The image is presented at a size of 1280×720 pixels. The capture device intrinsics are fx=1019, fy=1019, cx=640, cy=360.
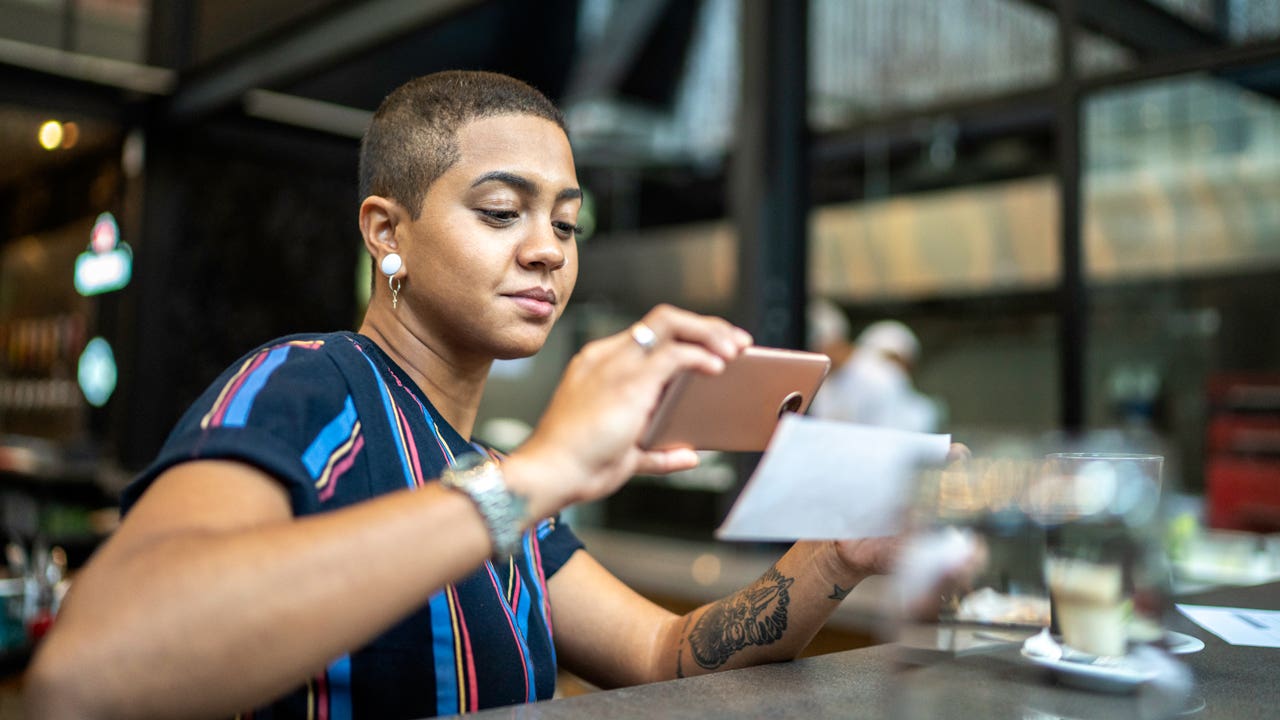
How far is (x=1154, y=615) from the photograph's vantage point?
0.77 metres

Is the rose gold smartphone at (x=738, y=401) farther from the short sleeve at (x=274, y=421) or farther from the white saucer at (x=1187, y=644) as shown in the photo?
the white saucer at (x=1187, y=644)

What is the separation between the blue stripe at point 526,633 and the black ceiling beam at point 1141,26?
3.26 m

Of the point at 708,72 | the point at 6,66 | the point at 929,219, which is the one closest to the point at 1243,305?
the point at 929,219

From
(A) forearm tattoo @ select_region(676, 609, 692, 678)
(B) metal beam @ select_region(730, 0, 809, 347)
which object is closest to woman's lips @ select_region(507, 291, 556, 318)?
(A) forearm tattoo @ select_region(676, 609, 692, 678)

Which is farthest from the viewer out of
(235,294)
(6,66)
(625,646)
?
(235,294)

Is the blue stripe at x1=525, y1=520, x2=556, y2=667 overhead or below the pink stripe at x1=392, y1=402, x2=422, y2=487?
below

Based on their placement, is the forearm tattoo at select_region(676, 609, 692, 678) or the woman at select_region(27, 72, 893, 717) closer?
the woman at select_region(27, 72, 893, 717)

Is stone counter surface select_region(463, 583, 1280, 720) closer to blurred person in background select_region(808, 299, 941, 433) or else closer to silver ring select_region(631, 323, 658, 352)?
silver ring select_region(631, 323, 658, 352)

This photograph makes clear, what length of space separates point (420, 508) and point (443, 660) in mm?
263

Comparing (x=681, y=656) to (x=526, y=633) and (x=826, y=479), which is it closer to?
(x=526, y=633)

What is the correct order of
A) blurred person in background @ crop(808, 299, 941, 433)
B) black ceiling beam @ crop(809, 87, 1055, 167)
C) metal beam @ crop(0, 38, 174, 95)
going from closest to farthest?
black ceiling beam @ crop(809, 87, 1055, 167)
metal beam @ crop(0, 38, 174, 95)
blurred person in background @ crop(808, 299, 941, 433)

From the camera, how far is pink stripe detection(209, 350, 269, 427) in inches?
29.9

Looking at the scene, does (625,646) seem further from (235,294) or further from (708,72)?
(708,72)

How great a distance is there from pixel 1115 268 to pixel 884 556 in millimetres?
5366
